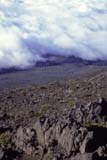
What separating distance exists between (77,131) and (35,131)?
5.13m

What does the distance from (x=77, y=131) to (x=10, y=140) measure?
7.19 meters

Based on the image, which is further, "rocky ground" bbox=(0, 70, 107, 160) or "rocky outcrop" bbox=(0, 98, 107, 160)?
"rocky ground" bbox=(0, 70, 107, 160)

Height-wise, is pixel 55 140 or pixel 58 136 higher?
pixel 58 136

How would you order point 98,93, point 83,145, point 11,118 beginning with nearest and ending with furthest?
point 83,145 < point 11,118 < point 98,93

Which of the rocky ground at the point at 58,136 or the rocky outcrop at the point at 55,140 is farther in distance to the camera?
the rocky ground at the point at 58,136

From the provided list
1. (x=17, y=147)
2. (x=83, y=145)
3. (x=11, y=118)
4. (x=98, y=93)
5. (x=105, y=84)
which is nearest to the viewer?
(x=83, y=145)

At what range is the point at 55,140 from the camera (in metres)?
66.6

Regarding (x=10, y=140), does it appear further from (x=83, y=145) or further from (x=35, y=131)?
(x=83, y=145)

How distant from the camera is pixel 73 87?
12438cm

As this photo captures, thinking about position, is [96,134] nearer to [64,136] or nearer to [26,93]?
[64,136]

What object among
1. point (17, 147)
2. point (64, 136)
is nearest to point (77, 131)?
point (64, 136)

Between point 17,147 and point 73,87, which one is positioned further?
point 73,87

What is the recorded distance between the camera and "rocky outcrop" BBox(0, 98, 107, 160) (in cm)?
6338

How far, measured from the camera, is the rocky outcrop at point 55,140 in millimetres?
63375
